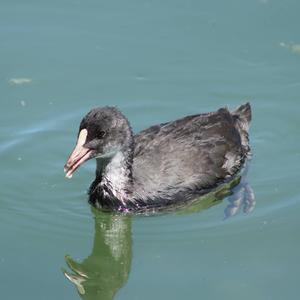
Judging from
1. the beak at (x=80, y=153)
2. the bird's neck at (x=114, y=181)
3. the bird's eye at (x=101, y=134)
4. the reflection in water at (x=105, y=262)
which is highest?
the bird's eye at (x=101, y=134)

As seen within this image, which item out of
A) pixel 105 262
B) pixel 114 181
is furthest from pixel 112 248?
pixel 114 181

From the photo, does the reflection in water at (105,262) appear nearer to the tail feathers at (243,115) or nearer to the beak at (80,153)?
the beak at (80,153)

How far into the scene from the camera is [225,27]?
504 inches

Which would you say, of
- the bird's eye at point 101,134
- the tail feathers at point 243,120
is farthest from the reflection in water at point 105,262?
the tail feathers at point 243,120

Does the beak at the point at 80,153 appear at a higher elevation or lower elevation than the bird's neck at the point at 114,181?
higher

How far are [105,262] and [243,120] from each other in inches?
104

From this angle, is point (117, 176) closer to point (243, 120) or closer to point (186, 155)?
point (186, 155)

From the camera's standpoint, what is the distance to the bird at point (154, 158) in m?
9.34

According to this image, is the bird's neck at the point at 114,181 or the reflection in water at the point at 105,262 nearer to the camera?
the reflection in water at the point at 105,262

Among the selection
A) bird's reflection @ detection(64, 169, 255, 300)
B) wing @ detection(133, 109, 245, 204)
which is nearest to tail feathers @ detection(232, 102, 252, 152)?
wing @ detection(133, 109, 245, 204)

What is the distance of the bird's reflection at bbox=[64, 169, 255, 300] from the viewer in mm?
8703

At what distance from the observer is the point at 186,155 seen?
10008 mm

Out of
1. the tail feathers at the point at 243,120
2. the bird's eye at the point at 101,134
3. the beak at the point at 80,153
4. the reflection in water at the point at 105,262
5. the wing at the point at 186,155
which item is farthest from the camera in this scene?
the tail feathers at the point at 243,120

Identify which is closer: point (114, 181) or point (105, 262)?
point (105, 262)
